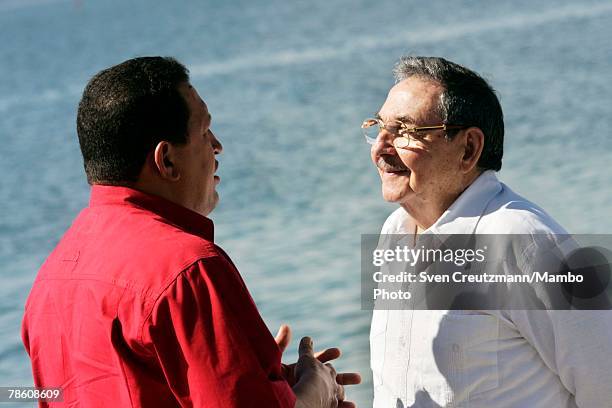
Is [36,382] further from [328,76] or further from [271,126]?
[328,76]

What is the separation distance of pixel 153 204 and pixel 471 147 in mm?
900

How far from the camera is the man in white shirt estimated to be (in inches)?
88.7

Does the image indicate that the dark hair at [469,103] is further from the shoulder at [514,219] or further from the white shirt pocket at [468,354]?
the white shirt pocket at [468,354]

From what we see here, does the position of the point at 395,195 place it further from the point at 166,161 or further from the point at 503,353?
the point at 166,161

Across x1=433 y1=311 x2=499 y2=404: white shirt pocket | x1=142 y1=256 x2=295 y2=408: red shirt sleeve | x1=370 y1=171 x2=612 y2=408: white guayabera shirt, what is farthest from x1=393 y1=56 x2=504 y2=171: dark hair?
x1=142 y1=256 x2=295 y2=408: red shirt sleeve

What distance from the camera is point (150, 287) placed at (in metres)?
1.82

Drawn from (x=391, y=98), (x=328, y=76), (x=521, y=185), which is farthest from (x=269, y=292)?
(x=328, y=76)

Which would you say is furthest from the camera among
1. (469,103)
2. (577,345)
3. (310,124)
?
(310,124)

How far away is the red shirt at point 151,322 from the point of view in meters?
1.79

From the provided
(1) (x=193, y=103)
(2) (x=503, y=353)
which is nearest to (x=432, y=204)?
(2) (x=503, y=353)

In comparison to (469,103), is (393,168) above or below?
below

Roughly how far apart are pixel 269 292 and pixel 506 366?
5366mm

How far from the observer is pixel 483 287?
92.7 inches

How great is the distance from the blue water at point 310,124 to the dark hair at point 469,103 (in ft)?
0.66
